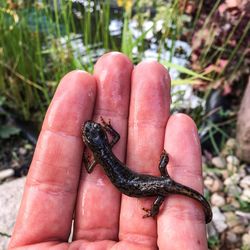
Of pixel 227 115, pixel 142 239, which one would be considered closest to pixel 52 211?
pixel 142 239

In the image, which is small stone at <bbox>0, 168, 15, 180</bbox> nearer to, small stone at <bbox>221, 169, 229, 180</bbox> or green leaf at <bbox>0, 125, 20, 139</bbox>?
green leaf at <bbox>0, 125, 20, 139</bbox>

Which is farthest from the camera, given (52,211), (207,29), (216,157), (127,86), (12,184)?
(207,29)

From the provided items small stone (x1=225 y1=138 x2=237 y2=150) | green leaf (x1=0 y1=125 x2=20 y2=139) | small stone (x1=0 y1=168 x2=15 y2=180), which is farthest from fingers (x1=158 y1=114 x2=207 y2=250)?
green leaf (x1=0 y1=125 x2=20 y2=139)

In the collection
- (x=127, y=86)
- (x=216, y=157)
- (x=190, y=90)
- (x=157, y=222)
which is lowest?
(x=216, y=157)

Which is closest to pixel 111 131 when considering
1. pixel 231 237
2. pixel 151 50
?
pixel 231 237

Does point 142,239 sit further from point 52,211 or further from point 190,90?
point 190,90

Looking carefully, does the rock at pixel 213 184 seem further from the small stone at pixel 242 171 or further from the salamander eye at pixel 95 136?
the salamander eye at pixel 95 136
